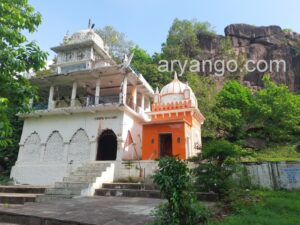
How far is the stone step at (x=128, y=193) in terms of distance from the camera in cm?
954

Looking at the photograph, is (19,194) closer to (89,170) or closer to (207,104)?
(89,170)

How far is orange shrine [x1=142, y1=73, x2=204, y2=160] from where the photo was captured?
14.8m

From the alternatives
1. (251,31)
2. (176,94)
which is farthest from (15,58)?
(251,31)

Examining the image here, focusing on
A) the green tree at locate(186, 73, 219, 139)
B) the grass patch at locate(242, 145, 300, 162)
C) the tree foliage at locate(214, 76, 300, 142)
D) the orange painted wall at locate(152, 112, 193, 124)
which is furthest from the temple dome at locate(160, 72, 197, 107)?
the tree foliage at locate(214, 76, 300, 142)

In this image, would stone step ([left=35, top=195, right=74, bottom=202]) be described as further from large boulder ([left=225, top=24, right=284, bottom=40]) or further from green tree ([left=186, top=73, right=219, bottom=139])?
large boulder ([left=225, top=24, right=284, bottom=40])

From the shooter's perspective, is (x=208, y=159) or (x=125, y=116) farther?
(x=125, y=116)

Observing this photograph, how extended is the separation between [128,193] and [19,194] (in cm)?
465

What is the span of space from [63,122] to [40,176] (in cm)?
367

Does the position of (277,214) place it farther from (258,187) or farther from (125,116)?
(125,116)

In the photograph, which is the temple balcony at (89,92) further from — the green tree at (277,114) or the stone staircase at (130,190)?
the green tree at (277,114)

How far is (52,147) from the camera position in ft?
53.4

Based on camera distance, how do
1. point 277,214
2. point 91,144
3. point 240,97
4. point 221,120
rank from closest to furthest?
point 277,214 < point 91,144 < point 221,120 < point 240,97

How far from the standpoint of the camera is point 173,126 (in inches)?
590

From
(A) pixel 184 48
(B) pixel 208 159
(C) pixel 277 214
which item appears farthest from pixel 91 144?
(A) pixel 184 48
